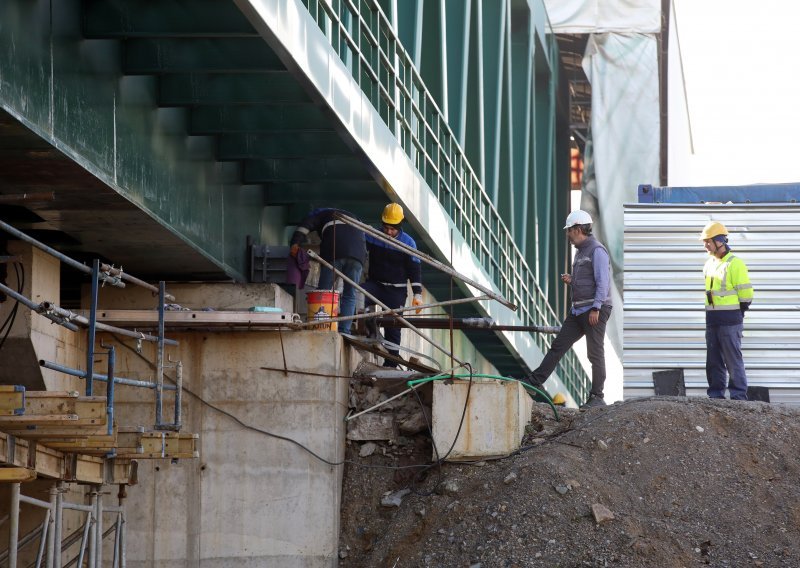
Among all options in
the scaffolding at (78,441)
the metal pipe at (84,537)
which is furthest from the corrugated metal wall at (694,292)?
the metal pipe at (84,537)

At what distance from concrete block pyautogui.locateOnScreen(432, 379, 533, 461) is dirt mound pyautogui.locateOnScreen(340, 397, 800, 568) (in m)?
0.18

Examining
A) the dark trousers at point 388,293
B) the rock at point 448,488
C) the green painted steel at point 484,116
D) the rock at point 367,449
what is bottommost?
the rock at point 448,488

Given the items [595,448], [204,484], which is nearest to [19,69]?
[204,484]

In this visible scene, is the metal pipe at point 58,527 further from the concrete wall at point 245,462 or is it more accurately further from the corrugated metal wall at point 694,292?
the corrugated metal wall at point 694,292

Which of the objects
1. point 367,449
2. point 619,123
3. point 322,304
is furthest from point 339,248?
point 619,123

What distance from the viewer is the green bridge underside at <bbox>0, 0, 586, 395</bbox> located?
10.3 metres

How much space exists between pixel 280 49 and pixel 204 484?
13.8 ft

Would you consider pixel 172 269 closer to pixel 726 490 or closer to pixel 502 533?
pixel 502 533

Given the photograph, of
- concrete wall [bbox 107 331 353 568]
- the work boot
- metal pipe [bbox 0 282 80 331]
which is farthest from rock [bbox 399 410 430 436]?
metal pipe [bbox 0 282 80 331]

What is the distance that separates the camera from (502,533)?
12367mm

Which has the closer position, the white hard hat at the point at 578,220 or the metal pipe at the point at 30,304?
the metal pipe at the point at 30,304

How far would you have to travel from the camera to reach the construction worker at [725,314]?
645 inches

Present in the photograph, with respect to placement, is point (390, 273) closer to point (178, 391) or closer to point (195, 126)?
point (195, 126)

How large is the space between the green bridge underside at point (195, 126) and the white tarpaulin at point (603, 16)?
33.4 ft
